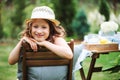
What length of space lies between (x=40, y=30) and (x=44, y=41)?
0.66 ft

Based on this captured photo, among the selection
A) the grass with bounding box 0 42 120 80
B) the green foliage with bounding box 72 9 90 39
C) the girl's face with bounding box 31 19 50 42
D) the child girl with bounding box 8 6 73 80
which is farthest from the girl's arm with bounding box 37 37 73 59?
the green foliage with bounding box 72 9 90 39

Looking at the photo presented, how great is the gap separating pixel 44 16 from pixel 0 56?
667 centimetres

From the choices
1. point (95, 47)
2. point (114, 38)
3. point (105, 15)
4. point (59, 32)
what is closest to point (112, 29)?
point (114, 38)

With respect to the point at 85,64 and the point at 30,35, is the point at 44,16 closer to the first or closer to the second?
the point at 30,35

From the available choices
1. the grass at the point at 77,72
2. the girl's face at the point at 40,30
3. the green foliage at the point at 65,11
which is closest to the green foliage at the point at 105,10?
the green foliage at the point at 65,11

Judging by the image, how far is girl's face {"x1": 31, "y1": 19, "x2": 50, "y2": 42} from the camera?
375cm

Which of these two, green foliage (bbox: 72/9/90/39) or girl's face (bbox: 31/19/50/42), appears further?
green foliage (bbox: 72/9/90/39)

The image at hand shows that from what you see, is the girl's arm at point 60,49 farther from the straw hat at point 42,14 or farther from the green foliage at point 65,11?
the green foliage at point 65,11

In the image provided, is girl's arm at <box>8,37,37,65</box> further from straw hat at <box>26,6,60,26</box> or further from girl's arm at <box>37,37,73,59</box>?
straw hat at <box>26,6,60,26</box>

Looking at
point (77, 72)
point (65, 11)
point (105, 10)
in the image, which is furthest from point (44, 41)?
point (65, 11)

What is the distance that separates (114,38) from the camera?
5863 mm

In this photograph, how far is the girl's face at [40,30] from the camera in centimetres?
375

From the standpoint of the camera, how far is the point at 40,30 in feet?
12.3

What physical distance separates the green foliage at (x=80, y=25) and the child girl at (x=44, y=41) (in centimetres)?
981
